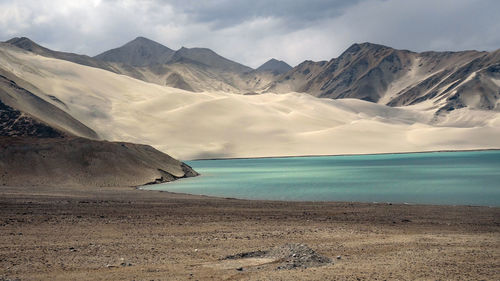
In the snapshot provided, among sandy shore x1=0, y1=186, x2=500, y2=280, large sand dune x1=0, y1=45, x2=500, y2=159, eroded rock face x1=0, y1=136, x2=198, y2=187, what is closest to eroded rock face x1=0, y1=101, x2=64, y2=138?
eroded rock face x1=0, y1=136, x2=198, y2=187

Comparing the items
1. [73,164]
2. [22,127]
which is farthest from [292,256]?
[22,127]

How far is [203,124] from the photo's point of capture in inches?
6225

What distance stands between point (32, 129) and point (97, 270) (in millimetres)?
72350

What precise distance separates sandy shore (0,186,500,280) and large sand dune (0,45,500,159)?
106m

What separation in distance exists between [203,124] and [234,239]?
139146 mm

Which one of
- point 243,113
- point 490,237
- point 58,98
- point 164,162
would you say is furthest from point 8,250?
point 243,113

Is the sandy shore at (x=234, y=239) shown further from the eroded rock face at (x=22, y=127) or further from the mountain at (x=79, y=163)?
the eroded rock face at (x=22, y=127)

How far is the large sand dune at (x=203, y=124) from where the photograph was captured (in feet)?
470

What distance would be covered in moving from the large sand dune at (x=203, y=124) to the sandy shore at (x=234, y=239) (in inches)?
4163

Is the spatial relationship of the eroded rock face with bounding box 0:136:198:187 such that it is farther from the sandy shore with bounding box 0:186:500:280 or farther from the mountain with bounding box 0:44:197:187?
the sandy shore with bounding box 0:186:500:280

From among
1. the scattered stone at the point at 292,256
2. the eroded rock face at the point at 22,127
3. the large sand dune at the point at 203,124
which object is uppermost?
the large sand dune at the point at 203,124

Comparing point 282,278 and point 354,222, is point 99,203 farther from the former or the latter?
point 282,278

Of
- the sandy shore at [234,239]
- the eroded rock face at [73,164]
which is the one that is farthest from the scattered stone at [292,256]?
the eroded rock face at [73,164]

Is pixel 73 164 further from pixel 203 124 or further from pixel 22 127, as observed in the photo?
pixel 203 124
